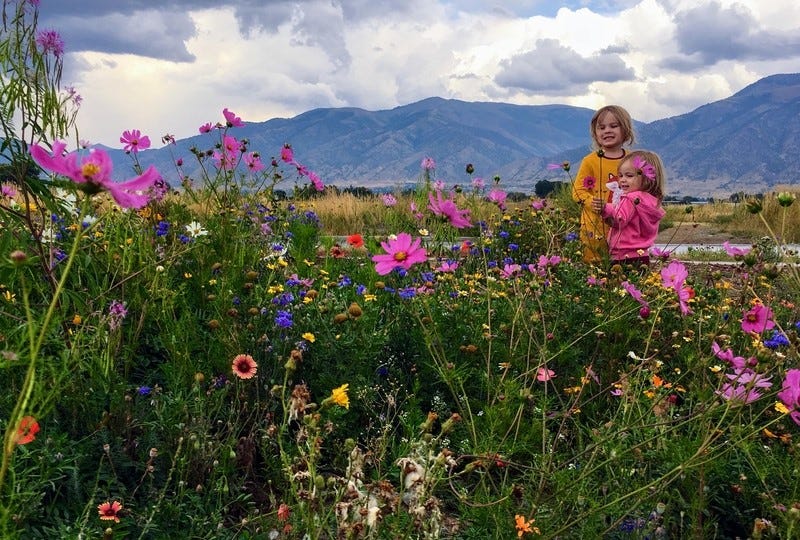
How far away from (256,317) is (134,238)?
58 centimetres

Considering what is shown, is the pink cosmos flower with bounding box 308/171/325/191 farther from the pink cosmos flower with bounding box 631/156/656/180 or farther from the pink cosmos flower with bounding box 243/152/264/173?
the pink cosmos flower with bounding box 631/156/656/180

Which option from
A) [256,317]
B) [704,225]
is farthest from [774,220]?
[256,317]

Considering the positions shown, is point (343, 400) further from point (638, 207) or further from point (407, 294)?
point (638, 207)

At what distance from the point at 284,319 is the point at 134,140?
1743 millimetres

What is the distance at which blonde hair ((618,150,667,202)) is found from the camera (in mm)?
4304

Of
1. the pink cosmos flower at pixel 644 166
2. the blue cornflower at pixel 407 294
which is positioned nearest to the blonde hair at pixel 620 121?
the pink cosmos flower at pixel 644 166

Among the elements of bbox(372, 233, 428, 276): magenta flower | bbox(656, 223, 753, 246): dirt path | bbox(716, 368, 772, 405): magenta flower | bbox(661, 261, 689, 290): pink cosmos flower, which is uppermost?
bbox(372, 233, 428, 276): magenta flower

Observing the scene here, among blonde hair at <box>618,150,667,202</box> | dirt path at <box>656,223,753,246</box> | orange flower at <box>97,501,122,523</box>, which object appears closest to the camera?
orange flower at <box>97,501,122,523</box>

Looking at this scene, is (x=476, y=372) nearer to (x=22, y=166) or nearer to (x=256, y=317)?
(x=256, y=317)

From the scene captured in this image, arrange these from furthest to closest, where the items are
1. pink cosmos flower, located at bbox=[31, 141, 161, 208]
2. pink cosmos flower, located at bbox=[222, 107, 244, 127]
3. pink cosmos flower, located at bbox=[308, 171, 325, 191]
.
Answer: pink cosmos flower, located at bbox=[308, 171, 325, 191] → pink cosmos flower, located at bbox=[222, 107, 244, 127] → pink cosmos flower, located at bbox=[31, 141, 161, 208]

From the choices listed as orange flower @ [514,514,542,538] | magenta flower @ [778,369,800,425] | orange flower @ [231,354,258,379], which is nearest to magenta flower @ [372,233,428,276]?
orange flower @ [231,354,258,379]

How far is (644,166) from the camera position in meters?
3.89

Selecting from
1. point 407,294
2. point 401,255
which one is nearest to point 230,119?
point 407,294

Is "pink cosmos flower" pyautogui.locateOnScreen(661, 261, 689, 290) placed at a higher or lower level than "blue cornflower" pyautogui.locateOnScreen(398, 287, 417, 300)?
higher
